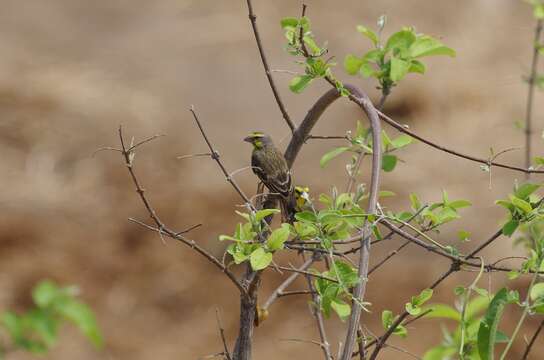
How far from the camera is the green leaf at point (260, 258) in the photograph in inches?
98.0

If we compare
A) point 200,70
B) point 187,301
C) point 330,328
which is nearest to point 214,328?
point 187,301

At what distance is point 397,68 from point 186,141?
9.00m

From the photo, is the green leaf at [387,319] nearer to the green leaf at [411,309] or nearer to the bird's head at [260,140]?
the green leaf at [411,309]

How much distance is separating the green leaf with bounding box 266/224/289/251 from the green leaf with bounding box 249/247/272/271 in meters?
0.03

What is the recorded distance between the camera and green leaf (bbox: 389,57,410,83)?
123 inches

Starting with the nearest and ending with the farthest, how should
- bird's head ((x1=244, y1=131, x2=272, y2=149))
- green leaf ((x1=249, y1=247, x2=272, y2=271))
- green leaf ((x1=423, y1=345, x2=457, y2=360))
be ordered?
1. green leaf ((x1=249, y1=247, x2=272, y2=271))
2. green leaf ((x1=423, y1=345, x2=457, y2=360))
3. bird's head ((x1=244, y1=131, x2=272, y2=149))

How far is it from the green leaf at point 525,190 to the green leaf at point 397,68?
0.66m

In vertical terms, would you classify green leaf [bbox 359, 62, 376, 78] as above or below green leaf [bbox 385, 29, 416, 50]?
below

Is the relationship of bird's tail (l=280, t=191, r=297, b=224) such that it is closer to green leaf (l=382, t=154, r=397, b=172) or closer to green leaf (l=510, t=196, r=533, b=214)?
green leaf (l=382, t=154, r=397, b=172)

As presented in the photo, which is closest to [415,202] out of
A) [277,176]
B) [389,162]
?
[389,162]

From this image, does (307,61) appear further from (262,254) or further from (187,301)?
(187,301)

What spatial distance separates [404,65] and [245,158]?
861cm

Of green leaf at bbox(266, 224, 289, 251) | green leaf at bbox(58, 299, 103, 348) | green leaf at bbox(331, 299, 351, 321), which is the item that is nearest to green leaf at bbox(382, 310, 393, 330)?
green leaf at bbox(331, 299, 351, 321)

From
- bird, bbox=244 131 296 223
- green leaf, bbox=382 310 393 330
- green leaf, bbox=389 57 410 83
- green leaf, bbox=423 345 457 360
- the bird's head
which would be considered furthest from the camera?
the bird's head
